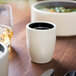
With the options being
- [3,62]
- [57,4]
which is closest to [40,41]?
[3,62]

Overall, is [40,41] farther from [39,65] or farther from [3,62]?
[3,62]

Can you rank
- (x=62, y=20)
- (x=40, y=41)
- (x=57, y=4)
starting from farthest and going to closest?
1. (x=57, y=4)
2. (x=62, y=20)
3. (x=40, y=41)

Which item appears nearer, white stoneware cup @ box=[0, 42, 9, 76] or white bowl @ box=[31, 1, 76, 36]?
white stoneware cup @ box=[0, 42, 9, 76]

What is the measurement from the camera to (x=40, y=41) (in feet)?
1.60

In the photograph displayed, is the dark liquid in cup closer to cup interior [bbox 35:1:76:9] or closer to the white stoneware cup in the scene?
the white stoneware cup

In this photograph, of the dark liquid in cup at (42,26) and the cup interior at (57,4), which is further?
the cup interior at (57,4)

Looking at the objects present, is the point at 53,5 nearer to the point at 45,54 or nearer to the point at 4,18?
the point at 4,18

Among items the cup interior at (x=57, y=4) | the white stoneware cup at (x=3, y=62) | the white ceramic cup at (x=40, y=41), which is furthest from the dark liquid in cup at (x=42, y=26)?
the cup interior at (x=57, y=4)

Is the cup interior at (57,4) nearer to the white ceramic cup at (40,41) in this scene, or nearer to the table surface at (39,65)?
the table surface at (39,65)

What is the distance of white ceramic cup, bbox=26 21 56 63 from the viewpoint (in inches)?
18.9

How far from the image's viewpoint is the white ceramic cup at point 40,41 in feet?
1.58

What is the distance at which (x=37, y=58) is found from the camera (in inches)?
20.2

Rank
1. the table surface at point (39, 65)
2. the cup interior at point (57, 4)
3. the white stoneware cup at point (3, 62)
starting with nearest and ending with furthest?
the white stoneware cup at point (3, 62) → the table surface at point (39, 65) → the cup interior at point (57, 4)

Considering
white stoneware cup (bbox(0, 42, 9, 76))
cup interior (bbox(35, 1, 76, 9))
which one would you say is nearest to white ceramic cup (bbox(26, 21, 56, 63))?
white stoneware cup (bbox(0, 42, 9, 76))
